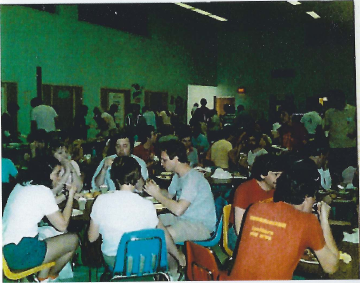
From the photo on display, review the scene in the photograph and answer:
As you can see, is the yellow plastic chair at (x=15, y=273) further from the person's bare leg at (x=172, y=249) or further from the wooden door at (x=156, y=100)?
the wooden door at (x=156, y=100)

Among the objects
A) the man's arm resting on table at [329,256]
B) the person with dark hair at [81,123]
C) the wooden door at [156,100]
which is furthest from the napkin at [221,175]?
the wooden door at [156,100]

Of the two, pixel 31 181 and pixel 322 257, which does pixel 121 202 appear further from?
pixel 322 257

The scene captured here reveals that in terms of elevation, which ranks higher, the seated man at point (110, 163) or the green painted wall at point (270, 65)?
the green painted wall at point (270, 65)

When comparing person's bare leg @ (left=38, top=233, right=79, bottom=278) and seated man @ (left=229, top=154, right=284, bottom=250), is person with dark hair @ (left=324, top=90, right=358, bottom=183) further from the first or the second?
person's bare leg @ (left=38, top=233, right=79, bottom=278)

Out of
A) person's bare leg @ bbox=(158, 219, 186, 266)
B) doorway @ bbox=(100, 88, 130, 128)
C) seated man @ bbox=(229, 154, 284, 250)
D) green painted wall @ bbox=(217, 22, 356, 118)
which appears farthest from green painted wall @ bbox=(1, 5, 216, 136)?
seated man @ bbox=(229, 154, 284, 250)

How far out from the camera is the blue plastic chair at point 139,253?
2.29m

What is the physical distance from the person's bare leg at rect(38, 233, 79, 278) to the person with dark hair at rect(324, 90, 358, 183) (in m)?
2.48

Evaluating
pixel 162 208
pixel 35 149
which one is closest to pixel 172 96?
pixel 35 149

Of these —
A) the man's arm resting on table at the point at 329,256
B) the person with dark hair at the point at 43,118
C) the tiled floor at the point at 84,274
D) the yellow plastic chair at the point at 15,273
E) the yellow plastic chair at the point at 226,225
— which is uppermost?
the person with dark hair at the point at 43,118

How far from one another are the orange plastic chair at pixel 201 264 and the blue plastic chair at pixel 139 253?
0.23m

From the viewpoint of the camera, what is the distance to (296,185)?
214 centimetres

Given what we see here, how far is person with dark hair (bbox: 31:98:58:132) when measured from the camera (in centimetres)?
671

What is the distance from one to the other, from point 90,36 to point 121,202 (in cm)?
683

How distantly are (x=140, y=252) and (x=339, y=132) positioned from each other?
285 centimetres
